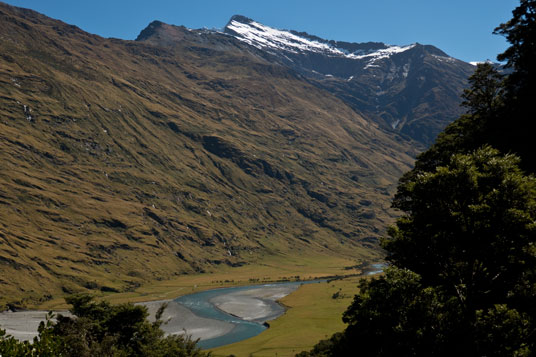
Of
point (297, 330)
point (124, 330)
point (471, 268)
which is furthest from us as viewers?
point (297, 330)

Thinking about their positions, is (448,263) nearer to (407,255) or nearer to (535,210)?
(407,255)

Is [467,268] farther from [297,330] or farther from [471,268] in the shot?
[297,330]

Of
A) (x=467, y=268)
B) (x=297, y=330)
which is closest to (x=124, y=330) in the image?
(x=467, y=268)

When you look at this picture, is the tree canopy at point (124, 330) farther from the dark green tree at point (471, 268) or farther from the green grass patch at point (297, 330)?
the green grass patch at point (297, 330)

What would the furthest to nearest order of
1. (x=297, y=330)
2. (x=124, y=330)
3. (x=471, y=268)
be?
(x=297, y=330) < (x=124, y=330) < (x=471, y=268)

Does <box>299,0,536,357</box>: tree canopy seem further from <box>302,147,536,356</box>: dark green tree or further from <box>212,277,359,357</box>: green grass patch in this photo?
<box>212,277,359,357</box>: green grass patch

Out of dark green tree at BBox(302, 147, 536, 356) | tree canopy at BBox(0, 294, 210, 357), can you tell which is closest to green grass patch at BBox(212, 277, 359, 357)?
tree canopy at BBox(0, 294, 210, 357)

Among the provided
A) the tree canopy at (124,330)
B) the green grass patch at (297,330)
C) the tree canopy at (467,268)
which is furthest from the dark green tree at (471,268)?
the green grass patch at (297,330)

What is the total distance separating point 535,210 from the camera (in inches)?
975

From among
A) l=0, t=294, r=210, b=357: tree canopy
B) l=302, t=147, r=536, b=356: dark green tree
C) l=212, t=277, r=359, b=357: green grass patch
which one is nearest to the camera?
l=302, t=147, r=536, b=356: dark green tree

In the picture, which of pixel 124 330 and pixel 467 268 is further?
pixel 124 330

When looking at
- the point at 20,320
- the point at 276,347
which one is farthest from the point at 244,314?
the point at 20,320

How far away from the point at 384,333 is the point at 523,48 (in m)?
51.6

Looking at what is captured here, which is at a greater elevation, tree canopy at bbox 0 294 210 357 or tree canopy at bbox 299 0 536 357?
tree canopy at bbox 299 0 536 357
